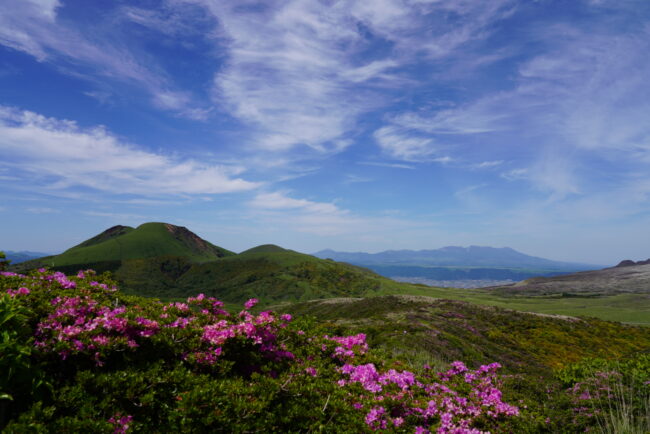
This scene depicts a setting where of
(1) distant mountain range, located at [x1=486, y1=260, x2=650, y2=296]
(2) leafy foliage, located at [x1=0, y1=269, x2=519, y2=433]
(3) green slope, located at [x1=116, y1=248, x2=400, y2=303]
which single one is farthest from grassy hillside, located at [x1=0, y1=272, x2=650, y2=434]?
(3) green slope, located at [x1=116, y1=248, x2=400, y2=303]

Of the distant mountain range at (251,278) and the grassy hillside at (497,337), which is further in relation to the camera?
the distant mountain range at (251,278)

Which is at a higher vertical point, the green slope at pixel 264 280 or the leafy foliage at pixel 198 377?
the leafy foliage at pixel 198 377

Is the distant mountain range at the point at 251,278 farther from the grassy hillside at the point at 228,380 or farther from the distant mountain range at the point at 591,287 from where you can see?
the grassy hillside at the point at 228,380

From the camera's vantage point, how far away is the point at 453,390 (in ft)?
24.9

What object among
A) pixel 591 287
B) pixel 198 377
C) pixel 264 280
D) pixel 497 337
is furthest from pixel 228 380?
pixel 591 287

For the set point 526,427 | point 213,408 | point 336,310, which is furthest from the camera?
point 336,310

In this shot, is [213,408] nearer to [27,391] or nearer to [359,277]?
[27,391]

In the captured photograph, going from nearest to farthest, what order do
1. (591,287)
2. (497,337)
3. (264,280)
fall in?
(497,337) < (591,287) < (264,280)

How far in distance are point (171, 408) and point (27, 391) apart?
168cm

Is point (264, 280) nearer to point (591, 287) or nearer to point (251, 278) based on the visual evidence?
point (251, 278)

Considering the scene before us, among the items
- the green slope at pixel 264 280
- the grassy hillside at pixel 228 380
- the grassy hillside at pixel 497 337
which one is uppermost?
the grassy hillside at pixel 228 380

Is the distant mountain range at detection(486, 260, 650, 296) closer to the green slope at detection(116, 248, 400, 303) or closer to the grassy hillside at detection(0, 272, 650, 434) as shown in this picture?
the green slope at detection(116, 248, 400, 303)

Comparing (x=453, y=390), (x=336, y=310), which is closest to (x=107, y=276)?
(x=453, y=390)

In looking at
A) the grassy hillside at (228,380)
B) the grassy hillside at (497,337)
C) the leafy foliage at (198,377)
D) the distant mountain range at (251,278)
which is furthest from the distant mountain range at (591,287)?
the leafy foliage at (198,377)
